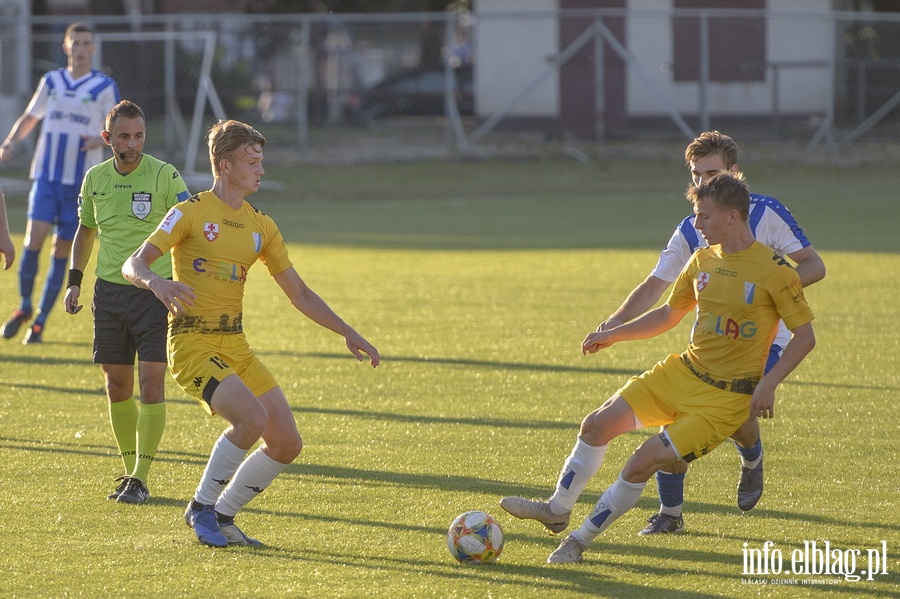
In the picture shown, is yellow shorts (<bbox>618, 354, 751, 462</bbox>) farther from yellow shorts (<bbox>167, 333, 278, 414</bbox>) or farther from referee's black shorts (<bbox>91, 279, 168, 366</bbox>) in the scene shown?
referee's black shorts (<bbox>91, 279, 168, 366</bbox>)

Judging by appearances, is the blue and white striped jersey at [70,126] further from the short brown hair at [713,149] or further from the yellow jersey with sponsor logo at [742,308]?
the yellow jersey with sponsor logo at [742,308]

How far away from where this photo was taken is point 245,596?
15.4ft

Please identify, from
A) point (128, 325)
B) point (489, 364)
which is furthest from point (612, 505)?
point (489, 364)

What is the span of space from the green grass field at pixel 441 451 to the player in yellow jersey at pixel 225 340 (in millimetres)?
251

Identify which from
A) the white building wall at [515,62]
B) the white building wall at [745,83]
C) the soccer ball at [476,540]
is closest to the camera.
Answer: the soccer ball at [476,540]

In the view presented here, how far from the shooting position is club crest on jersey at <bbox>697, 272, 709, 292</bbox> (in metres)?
5.08

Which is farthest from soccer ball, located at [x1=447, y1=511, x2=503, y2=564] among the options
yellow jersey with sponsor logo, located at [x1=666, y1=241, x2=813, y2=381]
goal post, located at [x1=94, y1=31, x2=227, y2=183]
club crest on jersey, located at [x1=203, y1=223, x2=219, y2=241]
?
goal post, located at [x1=94, y1=31, x2=227, y2=183]

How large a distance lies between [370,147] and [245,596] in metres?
22.8

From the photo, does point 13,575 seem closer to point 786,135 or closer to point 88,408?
point 88,408

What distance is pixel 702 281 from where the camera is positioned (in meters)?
5.09

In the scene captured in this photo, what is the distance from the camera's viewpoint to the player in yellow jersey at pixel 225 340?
5.13 meters

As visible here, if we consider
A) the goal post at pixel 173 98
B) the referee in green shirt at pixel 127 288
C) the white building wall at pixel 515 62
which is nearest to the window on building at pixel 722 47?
the white building wall at pixel 515 62

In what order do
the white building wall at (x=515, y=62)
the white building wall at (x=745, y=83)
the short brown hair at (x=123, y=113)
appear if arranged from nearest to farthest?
the short brown hair at (x=123, y=113) → the white building wall at (x=745, y=83) → the white building wall at (x=515, y=62)

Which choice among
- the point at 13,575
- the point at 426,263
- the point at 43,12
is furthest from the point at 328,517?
the point at 43,12
